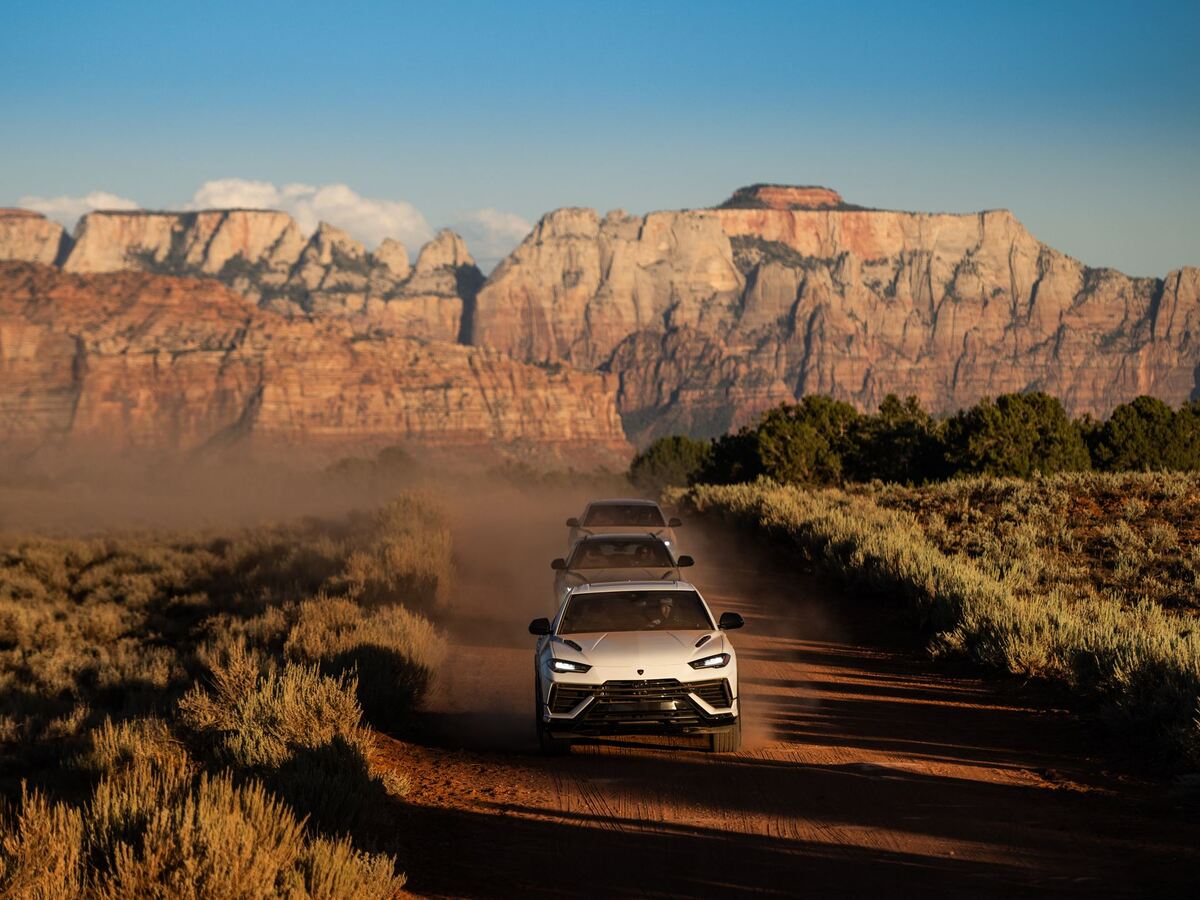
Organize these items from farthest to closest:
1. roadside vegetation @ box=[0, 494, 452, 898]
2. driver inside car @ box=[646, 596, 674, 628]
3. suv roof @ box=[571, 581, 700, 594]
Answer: suv roof @ box=[571, 581, 700, 594] < driver inside car @ box=[646, 596, 674, 628] < roadside vegetation @ box=[0, 494, 452, 898]

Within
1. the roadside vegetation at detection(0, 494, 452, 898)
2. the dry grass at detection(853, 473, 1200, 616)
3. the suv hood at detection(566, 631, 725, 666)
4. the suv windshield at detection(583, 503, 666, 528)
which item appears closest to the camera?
the roadside vegetation at detection(0, 494, 452, 898)

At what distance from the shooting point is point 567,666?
10.7 m

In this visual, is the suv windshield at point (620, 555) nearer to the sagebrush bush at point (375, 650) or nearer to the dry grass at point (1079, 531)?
the sagebrush bush at point (375, 650)

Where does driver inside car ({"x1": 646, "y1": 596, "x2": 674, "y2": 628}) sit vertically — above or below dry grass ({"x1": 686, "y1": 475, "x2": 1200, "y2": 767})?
above

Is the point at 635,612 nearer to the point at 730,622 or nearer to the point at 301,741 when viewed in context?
the point at 730,622

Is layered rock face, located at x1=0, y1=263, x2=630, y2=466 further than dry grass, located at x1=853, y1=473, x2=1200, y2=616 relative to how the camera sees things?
Yes

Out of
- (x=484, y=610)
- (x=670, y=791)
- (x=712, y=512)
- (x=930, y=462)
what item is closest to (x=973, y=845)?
(x=670, y=791)

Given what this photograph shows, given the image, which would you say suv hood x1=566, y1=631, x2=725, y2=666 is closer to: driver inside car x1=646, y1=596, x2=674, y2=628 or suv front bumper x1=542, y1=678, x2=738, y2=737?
suv front bumper x1=542, y1=678, x2=738, y2=737

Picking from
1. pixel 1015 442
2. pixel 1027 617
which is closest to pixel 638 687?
pixel 1027 617

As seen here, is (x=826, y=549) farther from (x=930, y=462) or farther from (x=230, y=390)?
(x=230, y=390)

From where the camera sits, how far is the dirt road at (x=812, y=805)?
7375 mm

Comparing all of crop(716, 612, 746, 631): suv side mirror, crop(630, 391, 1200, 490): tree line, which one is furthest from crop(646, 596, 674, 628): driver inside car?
crop(630, 391, 1200, 490): tree line

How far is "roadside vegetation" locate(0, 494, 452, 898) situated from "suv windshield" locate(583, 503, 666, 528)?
329cm

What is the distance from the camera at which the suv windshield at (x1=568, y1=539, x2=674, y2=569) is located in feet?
53.5
